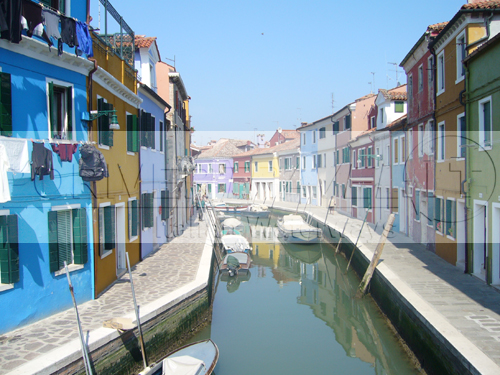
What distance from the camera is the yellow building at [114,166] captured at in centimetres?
1091

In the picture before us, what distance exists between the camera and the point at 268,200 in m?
51.9

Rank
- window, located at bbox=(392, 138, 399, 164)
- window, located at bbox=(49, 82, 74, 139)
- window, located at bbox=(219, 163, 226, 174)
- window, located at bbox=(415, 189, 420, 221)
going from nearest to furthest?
window, located at bbox=(49, 82, 74, 139), window, located at bbox=(415, 189, 420, 221), window, located at bbox=(392, 138, 399, 164), window, located at bbox=(219, 163, 226, 174)

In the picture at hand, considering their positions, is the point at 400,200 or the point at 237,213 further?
the point at 237,213

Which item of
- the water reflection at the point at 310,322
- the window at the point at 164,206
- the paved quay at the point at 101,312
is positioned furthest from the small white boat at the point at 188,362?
the window at the point at 164,206

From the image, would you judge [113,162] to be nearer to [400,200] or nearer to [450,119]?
[450,119]

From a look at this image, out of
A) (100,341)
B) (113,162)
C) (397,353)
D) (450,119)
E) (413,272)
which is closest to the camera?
(100,341)

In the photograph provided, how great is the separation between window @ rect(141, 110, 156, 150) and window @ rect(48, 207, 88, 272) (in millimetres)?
6594

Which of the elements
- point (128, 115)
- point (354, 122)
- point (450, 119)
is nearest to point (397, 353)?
point (450, 119)

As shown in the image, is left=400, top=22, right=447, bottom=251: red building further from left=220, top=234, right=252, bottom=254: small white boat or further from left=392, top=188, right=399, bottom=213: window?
left=220, top=234, right=252, bottom=254: small white boat

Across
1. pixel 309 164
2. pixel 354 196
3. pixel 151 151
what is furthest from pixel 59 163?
pixel 309 164

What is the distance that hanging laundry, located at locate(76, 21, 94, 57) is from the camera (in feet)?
31.1

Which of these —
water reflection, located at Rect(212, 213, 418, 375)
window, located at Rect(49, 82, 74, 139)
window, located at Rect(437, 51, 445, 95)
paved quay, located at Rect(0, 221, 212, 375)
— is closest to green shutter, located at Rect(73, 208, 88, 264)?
paved quay, located at Rect(0, 221, 212, 375)

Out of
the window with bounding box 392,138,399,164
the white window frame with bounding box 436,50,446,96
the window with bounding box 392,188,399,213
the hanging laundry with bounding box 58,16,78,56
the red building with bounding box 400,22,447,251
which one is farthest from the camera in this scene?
the window with bounding box 392,188,399,213

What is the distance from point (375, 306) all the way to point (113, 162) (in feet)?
31.0
